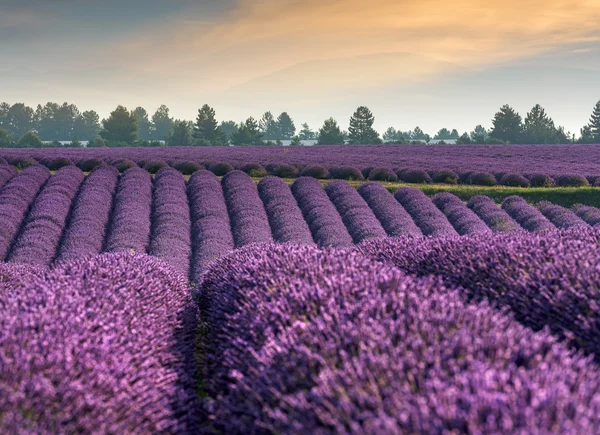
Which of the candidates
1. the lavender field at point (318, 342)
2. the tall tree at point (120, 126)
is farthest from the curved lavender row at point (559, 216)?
the tall tree at point (120, 126)

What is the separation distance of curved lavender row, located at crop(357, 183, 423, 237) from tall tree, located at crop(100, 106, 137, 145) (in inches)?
2579

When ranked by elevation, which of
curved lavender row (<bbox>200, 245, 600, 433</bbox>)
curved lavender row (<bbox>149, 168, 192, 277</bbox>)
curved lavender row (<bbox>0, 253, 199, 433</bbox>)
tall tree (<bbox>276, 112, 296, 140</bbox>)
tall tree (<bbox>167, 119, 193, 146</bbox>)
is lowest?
curved lavender row (<bbox>149, 168, 192, 277</bbox>)

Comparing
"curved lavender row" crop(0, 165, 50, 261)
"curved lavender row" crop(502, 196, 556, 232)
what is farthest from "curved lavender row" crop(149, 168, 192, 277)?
"curved lavender row" crop(502, 196, 556, 232)

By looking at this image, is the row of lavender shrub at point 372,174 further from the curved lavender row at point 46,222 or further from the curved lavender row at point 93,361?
the curved lavender row at point 93,361

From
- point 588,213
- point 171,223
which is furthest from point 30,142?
point 588,213

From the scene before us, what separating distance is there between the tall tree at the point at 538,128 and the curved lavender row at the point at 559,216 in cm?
6375

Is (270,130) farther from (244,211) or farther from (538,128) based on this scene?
(244,211)

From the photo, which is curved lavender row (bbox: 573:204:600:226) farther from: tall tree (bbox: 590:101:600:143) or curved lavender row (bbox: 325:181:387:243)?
tall tree (bbox: 590:101:600:143)

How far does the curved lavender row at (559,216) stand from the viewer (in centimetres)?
1878

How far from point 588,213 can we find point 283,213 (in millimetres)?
9523

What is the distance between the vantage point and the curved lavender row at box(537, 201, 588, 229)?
18.8 m

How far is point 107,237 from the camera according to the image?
1694 centimetres

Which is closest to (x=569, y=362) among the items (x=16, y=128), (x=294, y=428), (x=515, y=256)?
(x=294, y=428)

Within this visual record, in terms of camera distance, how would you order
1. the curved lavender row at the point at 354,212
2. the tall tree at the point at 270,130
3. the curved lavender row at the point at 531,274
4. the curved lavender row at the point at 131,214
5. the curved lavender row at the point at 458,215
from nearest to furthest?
the curved lavender row at the point at 531,274 → the curved lavender row at the point at 131,214 → the curved lavender row at the point at 354,212 → the curved lavender row at the point at 458,215 → the tall tree at the point at 270,130
